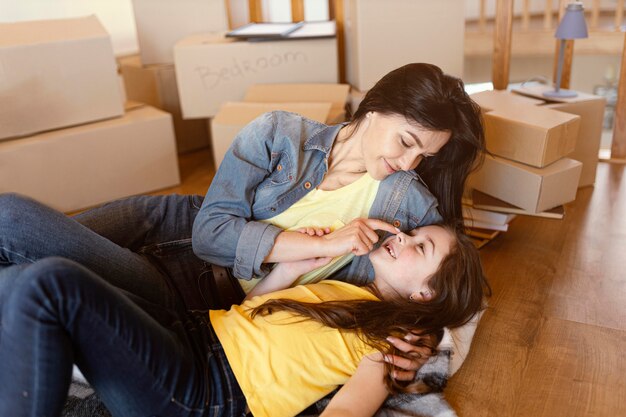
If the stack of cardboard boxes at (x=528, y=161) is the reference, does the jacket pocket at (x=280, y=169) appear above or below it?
above

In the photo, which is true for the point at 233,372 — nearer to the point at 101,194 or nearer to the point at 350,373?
the point at 350,373

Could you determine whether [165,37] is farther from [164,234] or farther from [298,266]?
[298,266]

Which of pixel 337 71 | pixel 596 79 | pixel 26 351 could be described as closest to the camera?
pixel 26 351

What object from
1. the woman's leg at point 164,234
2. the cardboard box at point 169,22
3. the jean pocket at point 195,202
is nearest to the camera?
the woman's leg at point 164,234

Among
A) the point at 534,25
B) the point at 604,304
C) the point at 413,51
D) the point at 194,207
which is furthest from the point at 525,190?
the point at 534,25

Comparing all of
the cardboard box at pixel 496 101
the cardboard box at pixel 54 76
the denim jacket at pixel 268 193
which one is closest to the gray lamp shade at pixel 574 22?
the cardboard box at pixel 496 101

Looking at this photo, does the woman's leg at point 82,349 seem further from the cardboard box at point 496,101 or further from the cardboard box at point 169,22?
the cardboard box at point 169,22

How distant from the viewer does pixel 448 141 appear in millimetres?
1373

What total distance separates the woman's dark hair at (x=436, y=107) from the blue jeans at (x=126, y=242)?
1.78 feet

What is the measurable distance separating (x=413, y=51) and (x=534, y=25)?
262 centimetres

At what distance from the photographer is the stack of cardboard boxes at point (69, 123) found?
2.14 m

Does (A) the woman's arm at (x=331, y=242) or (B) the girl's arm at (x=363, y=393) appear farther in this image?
(A) the woman's arm at (x=331, y=242)

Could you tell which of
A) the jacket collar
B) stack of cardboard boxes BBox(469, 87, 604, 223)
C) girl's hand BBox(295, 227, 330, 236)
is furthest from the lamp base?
girl's hand BBox(295, 227, 330, 236)

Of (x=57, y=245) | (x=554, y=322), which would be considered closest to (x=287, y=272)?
(x=57, y=245)
